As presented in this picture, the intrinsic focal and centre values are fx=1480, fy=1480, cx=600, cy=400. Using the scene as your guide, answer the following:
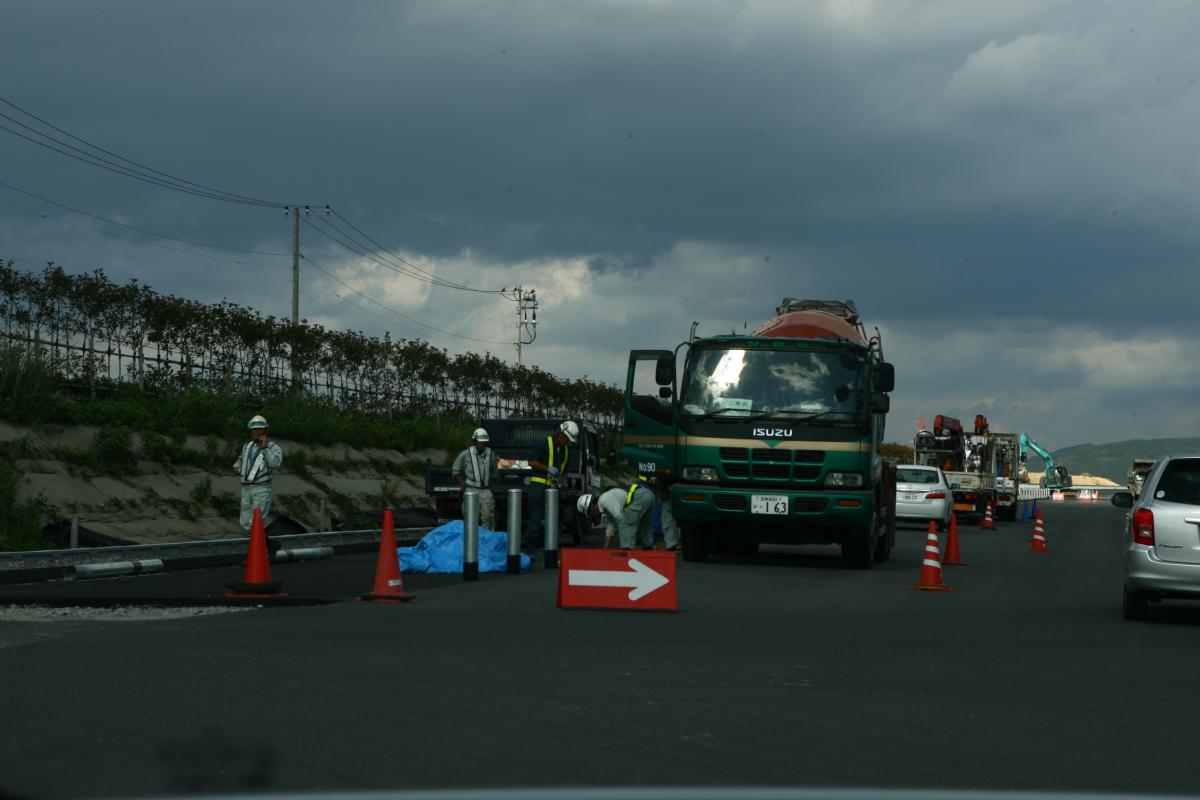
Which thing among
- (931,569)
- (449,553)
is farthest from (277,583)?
(931,569)

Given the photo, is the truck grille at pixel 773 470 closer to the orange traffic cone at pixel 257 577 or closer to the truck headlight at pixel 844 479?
the truck headlight at pixel 844 479

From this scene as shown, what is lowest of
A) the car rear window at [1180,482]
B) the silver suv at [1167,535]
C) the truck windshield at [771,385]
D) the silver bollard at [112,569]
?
the silver bollard at [112,569]

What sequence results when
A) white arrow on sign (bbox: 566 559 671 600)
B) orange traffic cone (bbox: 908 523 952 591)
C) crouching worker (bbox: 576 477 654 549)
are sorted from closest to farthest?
white arrow on sign (bbox: 566 559 671 600), orange traffic cone (bbox: 908 523 952 591), crouching worker (bbox: 576 477 654 549)

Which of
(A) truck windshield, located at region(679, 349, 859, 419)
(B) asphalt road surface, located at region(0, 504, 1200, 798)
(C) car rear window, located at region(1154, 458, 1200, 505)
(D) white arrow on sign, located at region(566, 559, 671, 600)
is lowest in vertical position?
(B) asphalt road surface, located at region(0, 504, 1200, 798)

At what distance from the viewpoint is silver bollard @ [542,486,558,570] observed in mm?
19172

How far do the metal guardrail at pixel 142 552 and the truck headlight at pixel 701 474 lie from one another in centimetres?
596

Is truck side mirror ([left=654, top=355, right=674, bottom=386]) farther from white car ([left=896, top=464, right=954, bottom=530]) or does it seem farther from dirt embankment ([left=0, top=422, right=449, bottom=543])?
white car ([left=896, top=464, right=954, bottom=530])

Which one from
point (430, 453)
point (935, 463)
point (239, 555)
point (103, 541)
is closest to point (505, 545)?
point (239, 555)

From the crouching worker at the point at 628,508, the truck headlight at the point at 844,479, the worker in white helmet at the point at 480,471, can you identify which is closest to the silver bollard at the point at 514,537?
the crouching worker at the point at 628,508

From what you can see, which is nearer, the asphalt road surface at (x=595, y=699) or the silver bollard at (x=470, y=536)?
the asphalt road surface at (x=595, y=699)

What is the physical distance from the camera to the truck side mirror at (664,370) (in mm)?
19797

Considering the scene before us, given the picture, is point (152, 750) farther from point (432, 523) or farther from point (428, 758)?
point (432, 523)

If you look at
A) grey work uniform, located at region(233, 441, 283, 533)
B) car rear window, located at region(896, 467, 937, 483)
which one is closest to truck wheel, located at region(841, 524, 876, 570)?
grey work uniform, located at region(233, 441, 283, 533)

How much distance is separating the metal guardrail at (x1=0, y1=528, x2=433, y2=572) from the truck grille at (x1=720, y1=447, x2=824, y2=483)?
6611mm
